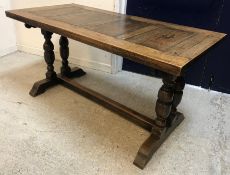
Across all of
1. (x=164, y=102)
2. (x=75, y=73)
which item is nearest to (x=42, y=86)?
(x=75, y=73)

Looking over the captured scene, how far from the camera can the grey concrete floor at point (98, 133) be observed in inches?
54.2

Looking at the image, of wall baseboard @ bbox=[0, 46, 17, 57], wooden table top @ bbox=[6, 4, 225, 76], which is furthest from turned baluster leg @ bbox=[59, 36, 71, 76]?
wall baseboard @ bbox=[0, 46, 17, 57]

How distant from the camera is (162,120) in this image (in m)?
1.46

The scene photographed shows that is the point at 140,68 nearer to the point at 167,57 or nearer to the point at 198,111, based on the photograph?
the point at 198,111

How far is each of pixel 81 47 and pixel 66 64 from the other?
1.24 feet

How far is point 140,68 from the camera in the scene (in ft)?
8.00

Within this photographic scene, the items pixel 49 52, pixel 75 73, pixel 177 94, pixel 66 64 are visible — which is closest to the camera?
pixel 177 94

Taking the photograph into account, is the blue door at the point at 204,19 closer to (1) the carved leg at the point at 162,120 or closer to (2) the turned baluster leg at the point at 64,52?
(1) the carved leg at the point at 162,120

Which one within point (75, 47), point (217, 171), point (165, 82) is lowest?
point (217, 171)

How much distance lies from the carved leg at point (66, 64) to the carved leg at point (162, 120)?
103 cm

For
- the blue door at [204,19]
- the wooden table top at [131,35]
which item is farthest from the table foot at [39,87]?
the blue door at [204,19]

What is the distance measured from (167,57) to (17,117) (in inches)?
46.0

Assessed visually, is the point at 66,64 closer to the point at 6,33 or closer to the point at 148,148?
the point at 6,33

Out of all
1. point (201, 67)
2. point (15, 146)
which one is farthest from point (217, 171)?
point (15, 146)
